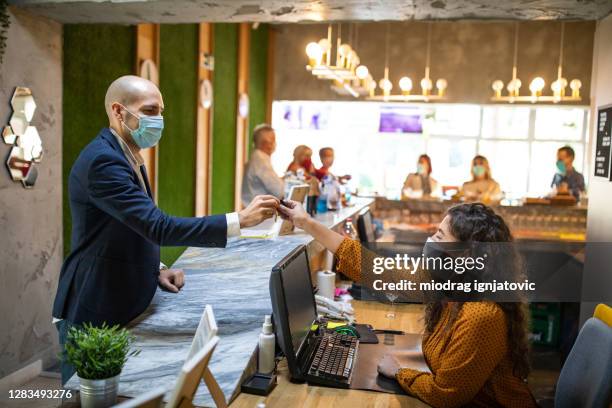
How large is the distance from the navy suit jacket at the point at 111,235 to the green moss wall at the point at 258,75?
805 cm

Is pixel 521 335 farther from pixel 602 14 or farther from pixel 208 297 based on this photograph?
pixel 602 14

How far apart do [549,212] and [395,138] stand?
5769 mm

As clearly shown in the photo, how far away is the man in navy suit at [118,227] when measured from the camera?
1.82 m

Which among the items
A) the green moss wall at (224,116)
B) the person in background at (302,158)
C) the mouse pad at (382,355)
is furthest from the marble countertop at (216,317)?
the green moss wall at (224,116)

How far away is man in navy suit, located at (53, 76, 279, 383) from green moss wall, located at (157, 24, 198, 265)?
4401 millimetres

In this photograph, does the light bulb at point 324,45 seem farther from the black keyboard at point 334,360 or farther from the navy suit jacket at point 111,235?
the navy suit jacket at point 111,235

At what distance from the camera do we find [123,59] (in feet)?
17.9

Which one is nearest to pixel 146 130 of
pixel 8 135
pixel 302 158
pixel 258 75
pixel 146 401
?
pixel 146 401

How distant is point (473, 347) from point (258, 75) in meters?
9.18

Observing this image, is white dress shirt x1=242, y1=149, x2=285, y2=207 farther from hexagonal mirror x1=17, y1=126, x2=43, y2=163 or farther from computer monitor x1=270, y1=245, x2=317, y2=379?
computer monitor x1=270, y1=245, x2=317, y2=379

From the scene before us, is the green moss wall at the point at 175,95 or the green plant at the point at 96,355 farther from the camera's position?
the green moss wall at the point at 175,95

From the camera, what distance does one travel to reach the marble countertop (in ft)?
5.48

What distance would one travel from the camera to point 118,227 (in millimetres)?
1904

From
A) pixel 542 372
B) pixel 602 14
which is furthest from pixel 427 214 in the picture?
pixel 602 14
